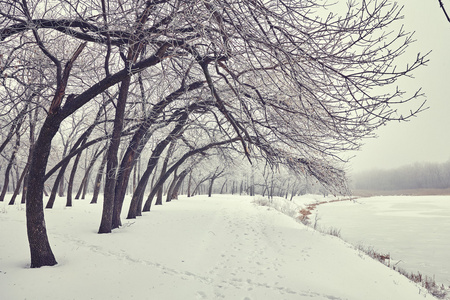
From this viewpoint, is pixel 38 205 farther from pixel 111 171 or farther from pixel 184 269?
pixel 184 269

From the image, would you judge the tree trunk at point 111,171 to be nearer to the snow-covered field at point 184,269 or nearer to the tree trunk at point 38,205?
the snow-covered field at point 184,269

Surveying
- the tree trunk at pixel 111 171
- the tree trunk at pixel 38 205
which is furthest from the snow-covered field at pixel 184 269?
the tree trunk at pixel 111 171

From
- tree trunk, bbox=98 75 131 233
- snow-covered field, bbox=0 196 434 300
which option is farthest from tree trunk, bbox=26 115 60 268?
tree trunk, bbox=98 75 131 233

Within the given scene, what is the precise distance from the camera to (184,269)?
5930mm

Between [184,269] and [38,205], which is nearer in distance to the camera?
[38,205]

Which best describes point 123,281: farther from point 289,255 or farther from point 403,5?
point 403,5

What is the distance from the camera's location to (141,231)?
9.02 meters

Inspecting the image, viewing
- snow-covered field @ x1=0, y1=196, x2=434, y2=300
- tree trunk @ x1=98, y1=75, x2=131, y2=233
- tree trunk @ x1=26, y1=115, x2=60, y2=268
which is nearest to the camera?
snow-covered field @ x1=0, y1=196, x2=434, y2=300

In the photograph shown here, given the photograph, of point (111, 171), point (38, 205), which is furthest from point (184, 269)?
point (111, 171)

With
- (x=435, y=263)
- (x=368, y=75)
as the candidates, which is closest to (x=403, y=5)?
(x=368, y=75)

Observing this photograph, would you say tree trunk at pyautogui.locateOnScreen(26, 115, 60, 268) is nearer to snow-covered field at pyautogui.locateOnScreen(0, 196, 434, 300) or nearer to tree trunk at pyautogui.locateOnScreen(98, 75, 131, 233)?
snow-covered field at pyautogui.locateOnScreen(0, 196, 434, 300)

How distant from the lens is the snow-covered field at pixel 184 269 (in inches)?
187

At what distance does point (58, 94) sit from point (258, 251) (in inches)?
260

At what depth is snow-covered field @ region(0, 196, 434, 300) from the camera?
187 inches
